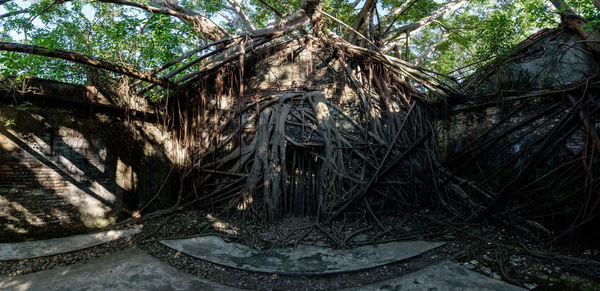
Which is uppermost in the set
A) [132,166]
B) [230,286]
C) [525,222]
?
[132,166]

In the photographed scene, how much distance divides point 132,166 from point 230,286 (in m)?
3.14

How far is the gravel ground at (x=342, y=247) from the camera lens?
10.0 ft

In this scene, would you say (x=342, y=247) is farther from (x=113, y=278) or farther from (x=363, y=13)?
(x=363, y=13)

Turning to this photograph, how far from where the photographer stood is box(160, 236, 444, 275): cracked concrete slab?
337 cm

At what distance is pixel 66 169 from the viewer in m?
4.22

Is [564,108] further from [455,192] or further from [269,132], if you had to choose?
[269,132]

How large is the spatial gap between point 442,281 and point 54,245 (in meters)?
4.58

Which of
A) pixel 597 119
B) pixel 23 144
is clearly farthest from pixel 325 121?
pixel 23 144

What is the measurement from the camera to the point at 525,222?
3.92 metres

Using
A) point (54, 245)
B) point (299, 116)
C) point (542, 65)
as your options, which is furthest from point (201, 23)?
point (542, 65)

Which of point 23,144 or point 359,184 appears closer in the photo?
point 23,144

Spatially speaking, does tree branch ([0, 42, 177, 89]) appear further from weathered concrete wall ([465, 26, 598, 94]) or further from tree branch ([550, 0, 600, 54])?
tree branch ([550, 0, 600, 54])

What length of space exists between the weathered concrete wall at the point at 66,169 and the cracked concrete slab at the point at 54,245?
0.19 metres

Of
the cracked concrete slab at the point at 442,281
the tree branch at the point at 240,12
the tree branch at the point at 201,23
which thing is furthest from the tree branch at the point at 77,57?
the tree branch at the point at 240,12
